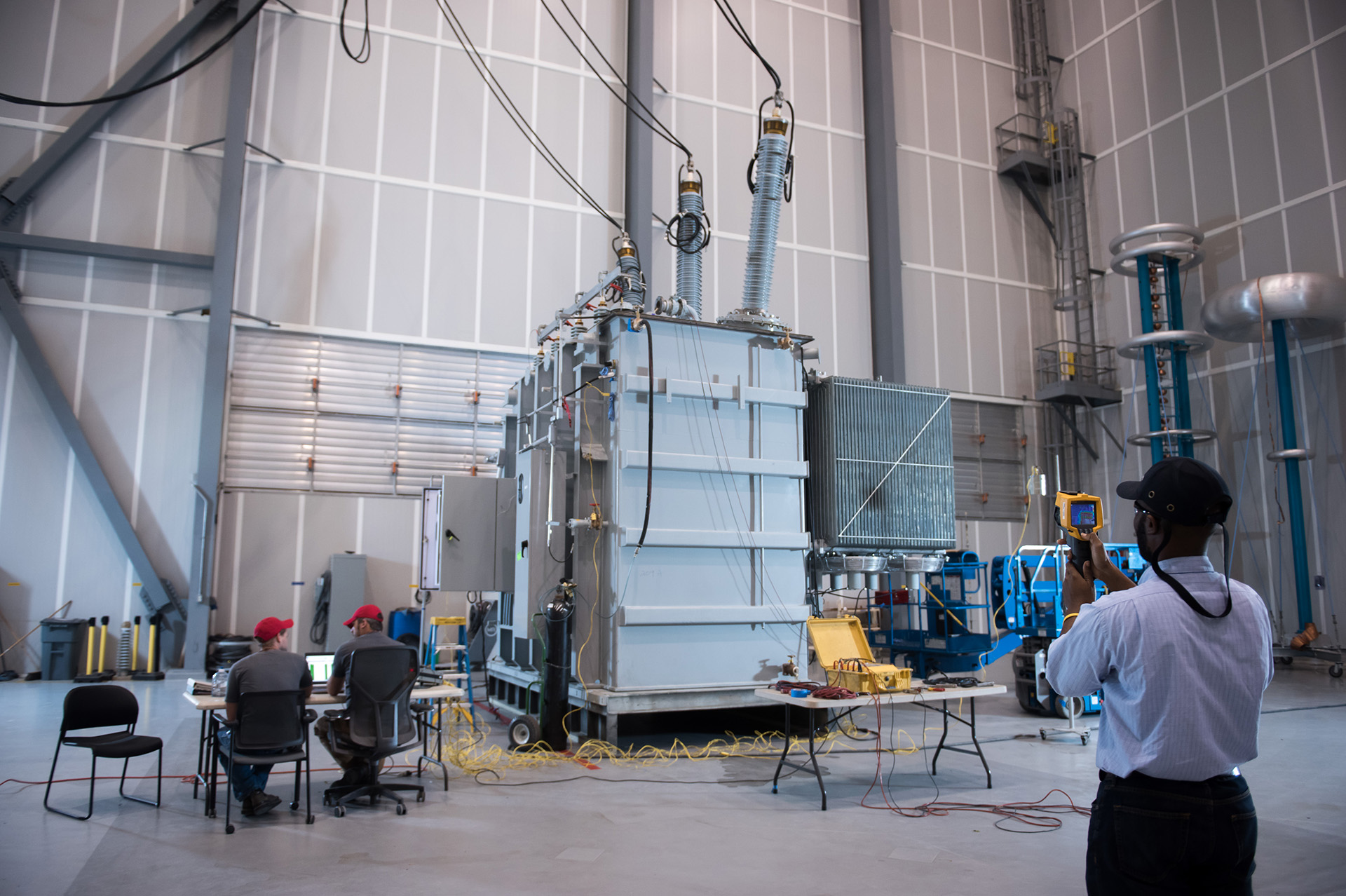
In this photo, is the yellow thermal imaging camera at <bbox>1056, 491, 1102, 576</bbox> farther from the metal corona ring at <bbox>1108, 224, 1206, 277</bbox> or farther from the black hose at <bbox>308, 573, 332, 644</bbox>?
the metal corona ring at <bbox>1108, 224, 1206, 277</bbox>

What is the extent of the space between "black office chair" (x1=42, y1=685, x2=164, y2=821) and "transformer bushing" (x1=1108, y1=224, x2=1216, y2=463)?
16.5m

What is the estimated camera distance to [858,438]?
10367 millimetres

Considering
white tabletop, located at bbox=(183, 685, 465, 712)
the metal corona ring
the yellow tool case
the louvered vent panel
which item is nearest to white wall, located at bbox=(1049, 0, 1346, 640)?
the metal corona ring

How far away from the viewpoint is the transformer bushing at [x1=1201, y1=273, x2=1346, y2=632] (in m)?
15.0

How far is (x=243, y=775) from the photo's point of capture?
6.37 meters

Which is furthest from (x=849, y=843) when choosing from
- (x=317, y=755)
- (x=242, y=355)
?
(x=242, y=355)

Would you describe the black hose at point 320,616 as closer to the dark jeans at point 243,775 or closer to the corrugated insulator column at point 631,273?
the corrugated insulator column at point 631,273

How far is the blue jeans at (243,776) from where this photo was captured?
6.32 metres

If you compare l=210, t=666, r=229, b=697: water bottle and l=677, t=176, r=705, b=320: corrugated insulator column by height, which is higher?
l=677, t=176, r=705, b=320: corrugated insulator column

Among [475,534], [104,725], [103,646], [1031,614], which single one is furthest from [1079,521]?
[103,646]

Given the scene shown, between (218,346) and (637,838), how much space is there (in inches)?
469

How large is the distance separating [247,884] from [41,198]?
13824 mm

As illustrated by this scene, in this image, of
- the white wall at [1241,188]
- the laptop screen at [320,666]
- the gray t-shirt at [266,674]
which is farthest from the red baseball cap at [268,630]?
the white wall at [1241,188]

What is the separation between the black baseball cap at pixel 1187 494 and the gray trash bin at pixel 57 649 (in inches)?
595
